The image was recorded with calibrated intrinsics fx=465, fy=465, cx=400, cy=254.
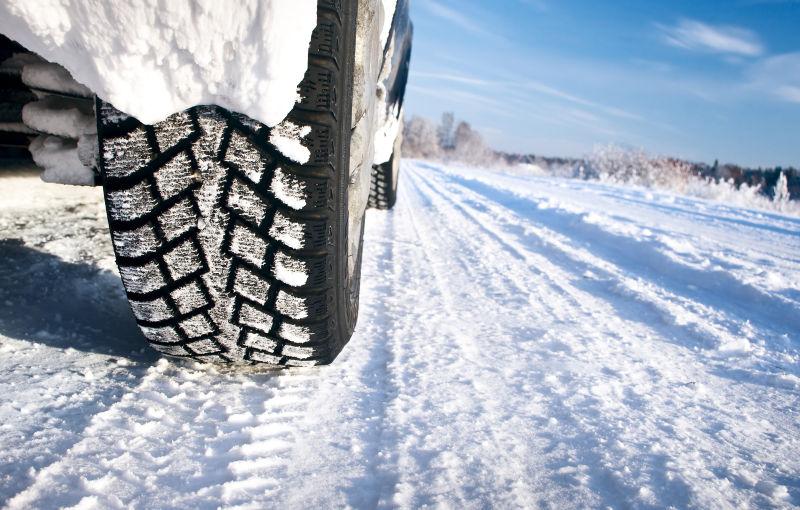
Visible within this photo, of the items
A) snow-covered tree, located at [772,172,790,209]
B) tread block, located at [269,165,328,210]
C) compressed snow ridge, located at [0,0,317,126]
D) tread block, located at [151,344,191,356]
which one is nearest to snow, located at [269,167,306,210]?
tread block, located at [269,165,328,210]

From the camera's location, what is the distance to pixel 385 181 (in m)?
4.12

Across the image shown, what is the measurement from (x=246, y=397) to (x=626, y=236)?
11.5 ft

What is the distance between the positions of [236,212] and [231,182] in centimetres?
6

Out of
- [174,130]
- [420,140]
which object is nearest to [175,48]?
[174,130]

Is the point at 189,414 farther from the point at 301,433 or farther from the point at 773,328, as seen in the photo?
the point at 773,328

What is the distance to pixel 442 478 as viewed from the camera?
0.89 m

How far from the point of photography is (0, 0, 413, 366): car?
2.77ft

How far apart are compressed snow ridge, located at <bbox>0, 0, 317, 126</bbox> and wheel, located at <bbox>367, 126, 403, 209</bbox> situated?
2.92 m

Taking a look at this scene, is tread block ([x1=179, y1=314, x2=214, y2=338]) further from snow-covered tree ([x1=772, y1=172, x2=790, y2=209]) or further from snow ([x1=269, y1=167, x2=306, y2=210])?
snow-covered tree ([x1=772, y1=172, x2=790, y2=209])

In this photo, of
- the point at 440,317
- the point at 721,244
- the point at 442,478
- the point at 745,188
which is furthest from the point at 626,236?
the point at 745,188

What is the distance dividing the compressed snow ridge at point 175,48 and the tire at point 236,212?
1.9 inches

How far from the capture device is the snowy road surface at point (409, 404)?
84cm

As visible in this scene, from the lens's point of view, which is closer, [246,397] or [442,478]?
[442,478]

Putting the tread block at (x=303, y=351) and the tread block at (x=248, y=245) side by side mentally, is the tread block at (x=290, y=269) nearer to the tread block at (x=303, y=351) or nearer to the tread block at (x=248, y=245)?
the tread block at (x=248, y=245)
